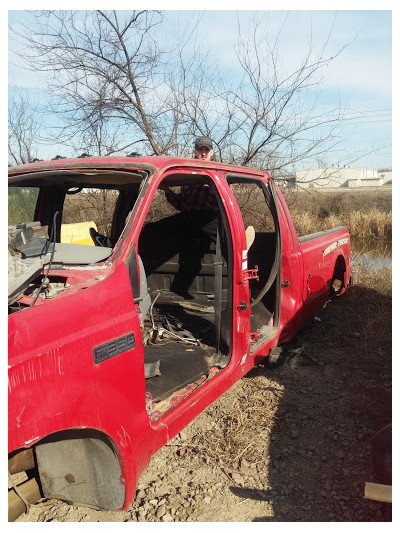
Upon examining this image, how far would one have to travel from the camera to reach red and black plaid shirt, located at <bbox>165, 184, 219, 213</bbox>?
4.66 m

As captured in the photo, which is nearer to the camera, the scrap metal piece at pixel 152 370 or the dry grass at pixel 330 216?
the scrap metal piece at pixel 152 370

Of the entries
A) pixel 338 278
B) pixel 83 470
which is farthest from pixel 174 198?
pixel 338 278

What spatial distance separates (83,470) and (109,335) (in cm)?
72

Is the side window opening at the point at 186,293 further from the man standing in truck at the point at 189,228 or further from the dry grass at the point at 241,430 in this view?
the dry grass at the point at 241,430

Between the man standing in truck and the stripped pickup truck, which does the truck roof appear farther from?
the man standing in truck

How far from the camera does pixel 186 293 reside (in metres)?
4.93

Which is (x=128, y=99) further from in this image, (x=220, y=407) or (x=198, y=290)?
(x=220, y=407)

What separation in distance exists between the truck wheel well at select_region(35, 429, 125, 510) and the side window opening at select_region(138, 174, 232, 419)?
441 millimetres

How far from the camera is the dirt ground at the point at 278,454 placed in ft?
8.63

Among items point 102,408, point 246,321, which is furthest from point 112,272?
point 246,321

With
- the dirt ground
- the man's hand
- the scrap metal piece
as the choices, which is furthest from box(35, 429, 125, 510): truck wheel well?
the man's hand

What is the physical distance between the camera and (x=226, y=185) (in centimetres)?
358

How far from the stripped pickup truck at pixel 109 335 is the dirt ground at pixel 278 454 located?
383 mm

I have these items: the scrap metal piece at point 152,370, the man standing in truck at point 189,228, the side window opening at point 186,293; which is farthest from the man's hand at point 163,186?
the scrap metal piece at point 152,370
